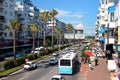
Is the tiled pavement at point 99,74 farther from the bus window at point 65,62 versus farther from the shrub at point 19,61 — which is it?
the shrub at point 19,61

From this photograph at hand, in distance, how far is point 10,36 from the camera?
10519cm

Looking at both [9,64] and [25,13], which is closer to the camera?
[9,64]

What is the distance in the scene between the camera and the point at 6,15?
100m

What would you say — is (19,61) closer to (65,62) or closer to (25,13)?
(65,62)

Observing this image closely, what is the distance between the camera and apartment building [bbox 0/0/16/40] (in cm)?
9600

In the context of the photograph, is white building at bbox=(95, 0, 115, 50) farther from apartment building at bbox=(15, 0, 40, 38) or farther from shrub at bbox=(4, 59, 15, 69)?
apartment building at bbox=(15, 0, 40, 38)

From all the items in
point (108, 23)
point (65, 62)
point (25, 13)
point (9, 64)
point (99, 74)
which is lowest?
point (99, 74)

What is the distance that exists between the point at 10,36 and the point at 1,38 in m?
11.3

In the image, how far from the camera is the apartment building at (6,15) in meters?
96.0

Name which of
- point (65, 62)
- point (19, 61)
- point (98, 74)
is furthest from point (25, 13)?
point (98, 74)

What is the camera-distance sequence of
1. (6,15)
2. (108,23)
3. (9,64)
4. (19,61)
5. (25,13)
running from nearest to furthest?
(9,64), (108,23), (19,61), (6,15), (25,13)

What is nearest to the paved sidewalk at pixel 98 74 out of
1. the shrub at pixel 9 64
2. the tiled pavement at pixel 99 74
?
the tiled pavement at pixel 99 74

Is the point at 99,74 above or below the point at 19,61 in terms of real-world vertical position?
below

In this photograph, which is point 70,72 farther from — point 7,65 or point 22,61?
point 22,61
